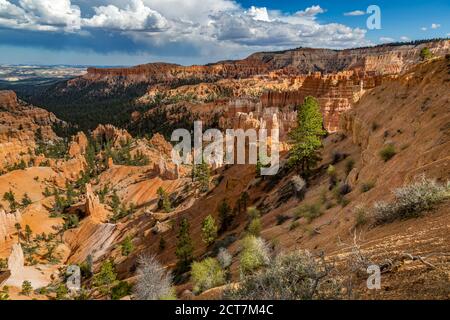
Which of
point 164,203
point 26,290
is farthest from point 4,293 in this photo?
point 164,203

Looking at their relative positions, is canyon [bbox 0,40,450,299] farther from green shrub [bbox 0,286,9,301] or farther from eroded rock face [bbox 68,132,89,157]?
green shrub [bbox 0,286,9,301]

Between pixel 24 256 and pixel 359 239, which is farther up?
pixel 359 239

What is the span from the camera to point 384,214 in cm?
1134

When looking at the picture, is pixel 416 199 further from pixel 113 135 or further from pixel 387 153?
pixel 113 135

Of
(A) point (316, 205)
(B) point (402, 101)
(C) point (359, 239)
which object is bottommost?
(A) point (316, 205)

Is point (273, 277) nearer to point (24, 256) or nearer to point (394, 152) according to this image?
point (394, 152)

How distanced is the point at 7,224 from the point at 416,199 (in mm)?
49484

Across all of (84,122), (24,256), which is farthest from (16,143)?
(24,256)

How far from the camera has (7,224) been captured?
46500 millimetres

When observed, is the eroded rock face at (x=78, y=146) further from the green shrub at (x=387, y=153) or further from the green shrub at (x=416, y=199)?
the green shrub at (x=416, y=199)

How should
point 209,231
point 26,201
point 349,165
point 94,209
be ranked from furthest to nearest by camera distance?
point 26,201, point 94,209, point 209,231, point 349,165

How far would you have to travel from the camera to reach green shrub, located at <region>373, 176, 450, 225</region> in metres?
10.3

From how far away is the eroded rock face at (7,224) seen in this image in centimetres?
4584

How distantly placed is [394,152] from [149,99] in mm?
157228
